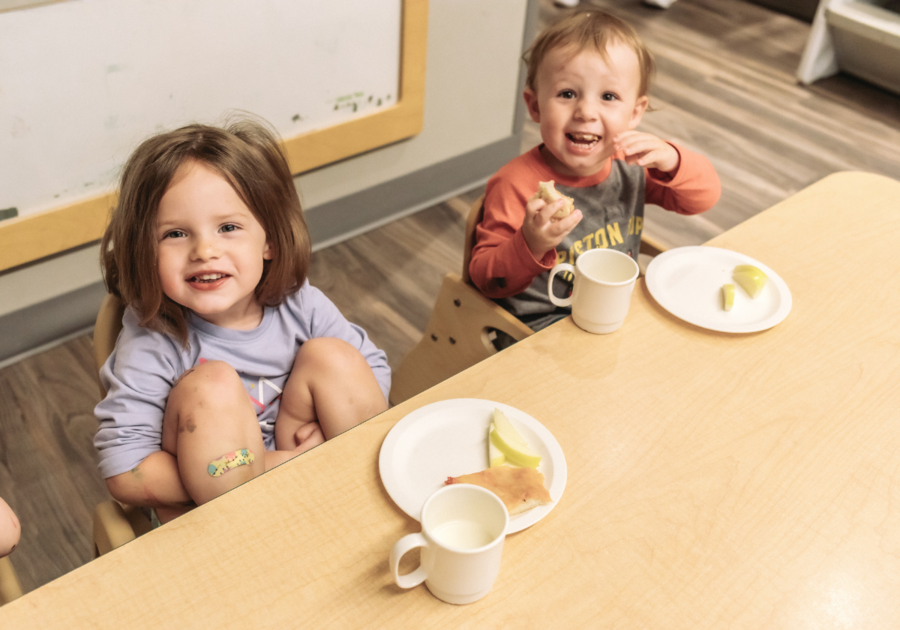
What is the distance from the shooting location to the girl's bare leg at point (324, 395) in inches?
43.2

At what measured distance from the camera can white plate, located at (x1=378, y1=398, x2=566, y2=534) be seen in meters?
0.79

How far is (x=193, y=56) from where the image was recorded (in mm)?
1815

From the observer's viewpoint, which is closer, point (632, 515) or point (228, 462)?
point (632, 515)

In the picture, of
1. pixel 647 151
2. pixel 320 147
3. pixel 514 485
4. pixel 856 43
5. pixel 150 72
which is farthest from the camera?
pixel 856 43

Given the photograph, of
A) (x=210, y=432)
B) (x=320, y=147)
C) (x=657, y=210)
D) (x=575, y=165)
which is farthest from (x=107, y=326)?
(x=657, y=210)

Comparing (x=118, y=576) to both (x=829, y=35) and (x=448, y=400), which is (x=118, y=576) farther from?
(x=829, y=35)

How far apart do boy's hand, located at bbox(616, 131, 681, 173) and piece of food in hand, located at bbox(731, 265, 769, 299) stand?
243 millimetres

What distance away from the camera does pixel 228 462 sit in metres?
0.94

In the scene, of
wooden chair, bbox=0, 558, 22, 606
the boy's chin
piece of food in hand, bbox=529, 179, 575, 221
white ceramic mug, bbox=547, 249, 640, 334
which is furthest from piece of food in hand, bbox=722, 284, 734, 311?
wooden chair, bbox=0, 558, 22, 606

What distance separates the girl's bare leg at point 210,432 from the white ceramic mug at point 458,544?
342 mm

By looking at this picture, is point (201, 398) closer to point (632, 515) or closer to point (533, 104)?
point (632, 515)

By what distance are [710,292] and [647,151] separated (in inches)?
11.5

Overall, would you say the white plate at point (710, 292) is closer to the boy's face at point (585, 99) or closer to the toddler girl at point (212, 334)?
the boy's face at point (585, 99)

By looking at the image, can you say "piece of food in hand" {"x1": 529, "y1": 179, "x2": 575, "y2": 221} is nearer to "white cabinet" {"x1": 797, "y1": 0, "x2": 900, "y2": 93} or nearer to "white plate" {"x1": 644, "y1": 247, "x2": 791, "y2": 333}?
"white plate" {"x1": 644, "y1": 247, "x2": 791, "y2": 333}
